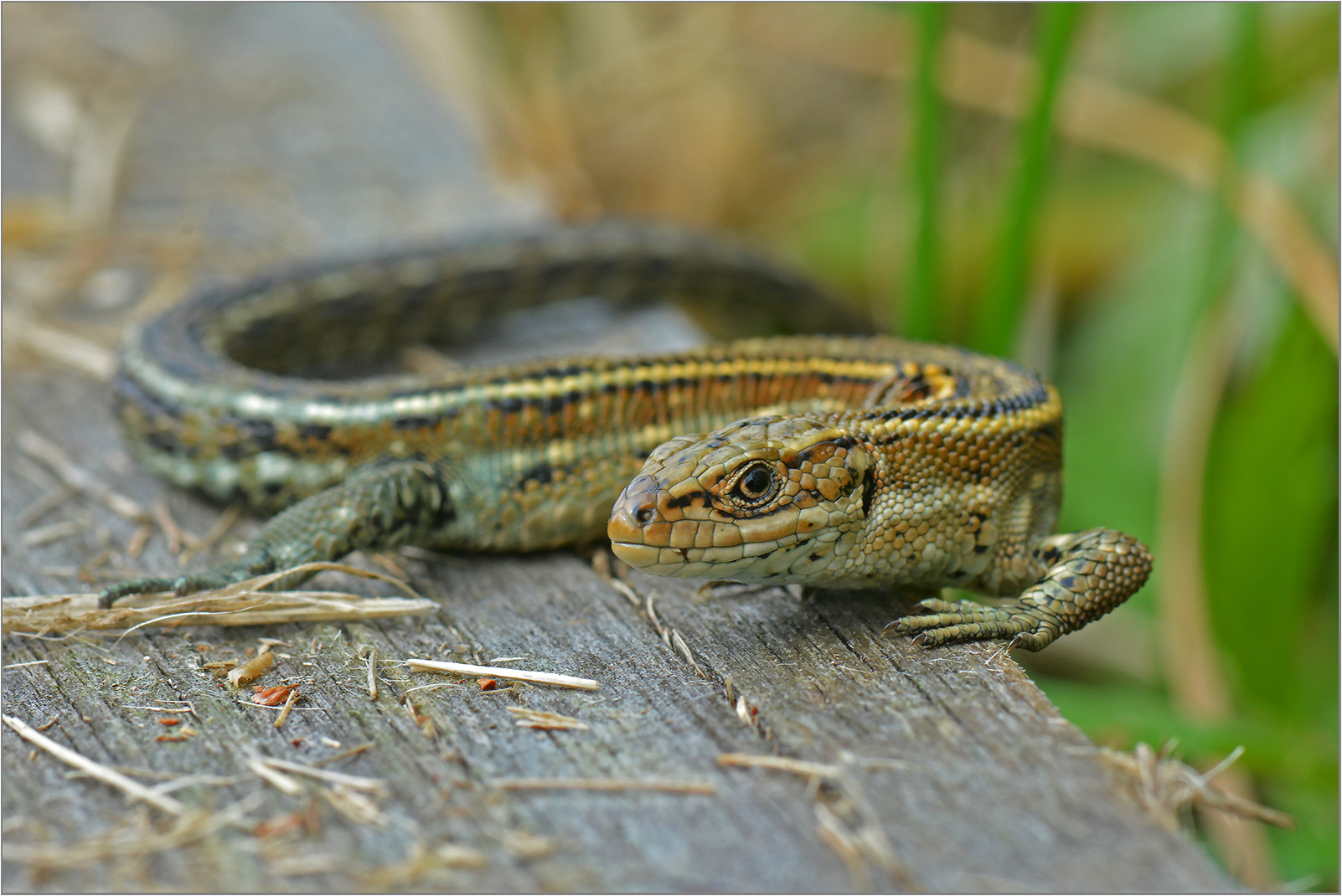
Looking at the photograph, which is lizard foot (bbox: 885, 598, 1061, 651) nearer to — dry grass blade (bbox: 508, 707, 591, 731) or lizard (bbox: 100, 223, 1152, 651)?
lizard (bbox: 100, 223, 1152, 651)

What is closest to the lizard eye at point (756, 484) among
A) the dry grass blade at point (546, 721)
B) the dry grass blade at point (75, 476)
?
the dry grass blade at point (546, 721)

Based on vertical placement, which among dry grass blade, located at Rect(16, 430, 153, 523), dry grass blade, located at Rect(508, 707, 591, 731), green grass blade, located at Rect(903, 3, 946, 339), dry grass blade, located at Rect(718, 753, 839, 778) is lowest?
dry grass blade, located at Rect(16, 430, 153, 523)

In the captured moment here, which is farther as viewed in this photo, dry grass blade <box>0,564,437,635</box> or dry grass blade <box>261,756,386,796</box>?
dry grass blade <box>0,564,437,635</box>

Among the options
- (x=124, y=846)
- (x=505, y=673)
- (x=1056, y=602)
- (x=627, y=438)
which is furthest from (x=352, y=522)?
(x=1056, y=602)

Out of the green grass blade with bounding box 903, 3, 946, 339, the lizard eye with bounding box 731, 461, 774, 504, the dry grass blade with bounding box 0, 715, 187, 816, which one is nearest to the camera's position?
the dry grass blade with bounding box 0, 715, 187, 816

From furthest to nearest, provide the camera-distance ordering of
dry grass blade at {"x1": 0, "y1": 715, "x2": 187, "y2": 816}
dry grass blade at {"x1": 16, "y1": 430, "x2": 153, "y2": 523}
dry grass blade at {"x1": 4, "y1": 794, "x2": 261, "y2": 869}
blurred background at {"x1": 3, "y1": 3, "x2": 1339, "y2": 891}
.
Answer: blurred background at {"x1": 3, "y1": 3, "x2": 1339, "y2": 891}
dry grass blade at {"x1": 16, "y1": 430, "x2": 153, "y2": 523}
dry grass blade at {"x1": 0, "y1": 715, "x2": 187, "y2": 816}
dry grass blade at {"x1": 4, "y1": 794, "x2": 261, "y2": 869}

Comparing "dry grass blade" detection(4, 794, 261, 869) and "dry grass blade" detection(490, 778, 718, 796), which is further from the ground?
"dry grass blade" detection(490, 778, 718, 796)

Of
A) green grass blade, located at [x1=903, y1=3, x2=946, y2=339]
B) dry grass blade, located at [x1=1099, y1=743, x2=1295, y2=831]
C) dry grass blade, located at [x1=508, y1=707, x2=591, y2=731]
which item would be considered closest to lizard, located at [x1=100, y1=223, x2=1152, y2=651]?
dry grass blade, located at [x1=508, y1=707, x2=591, y2=731]

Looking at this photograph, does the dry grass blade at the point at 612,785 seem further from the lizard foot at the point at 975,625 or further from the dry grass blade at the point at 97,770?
the lizard foot at the point at 975,625

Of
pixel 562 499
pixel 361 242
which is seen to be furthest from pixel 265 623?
pixel 361 242
